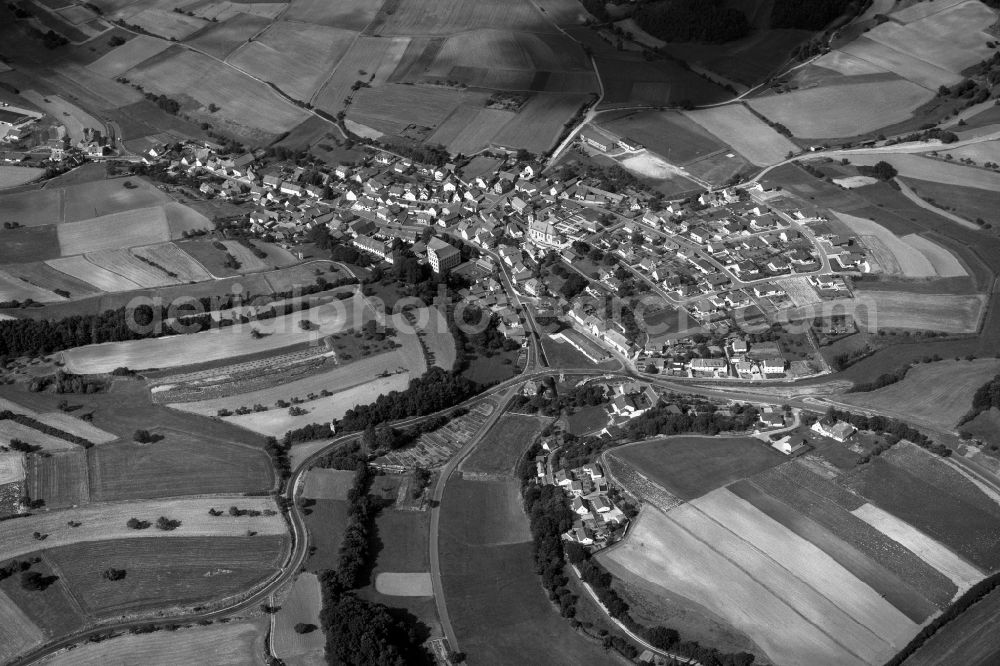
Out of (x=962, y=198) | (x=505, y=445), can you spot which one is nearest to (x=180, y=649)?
(x=505, y=445)

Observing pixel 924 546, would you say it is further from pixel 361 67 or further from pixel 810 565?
pixel 361 67

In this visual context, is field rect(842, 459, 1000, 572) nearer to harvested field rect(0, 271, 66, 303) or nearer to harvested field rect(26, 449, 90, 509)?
harvested field rect(26, 449, 90, 509)

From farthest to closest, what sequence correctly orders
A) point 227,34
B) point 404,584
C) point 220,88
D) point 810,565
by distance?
point 227,34, point 220,88, point 404,584, point 810,565

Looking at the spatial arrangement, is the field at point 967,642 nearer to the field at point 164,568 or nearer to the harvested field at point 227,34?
the field at point 164,568

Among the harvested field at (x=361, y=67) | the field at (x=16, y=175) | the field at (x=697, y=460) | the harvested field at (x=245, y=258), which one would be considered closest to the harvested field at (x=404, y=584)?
the field at (x=697, y=460)

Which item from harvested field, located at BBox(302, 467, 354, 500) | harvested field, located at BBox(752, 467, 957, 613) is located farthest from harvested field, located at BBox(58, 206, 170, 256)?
harvested field, located at BBox(752, 467, 957, 613)

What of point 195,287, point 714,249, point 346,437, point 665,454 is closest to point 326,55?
point 195,287
